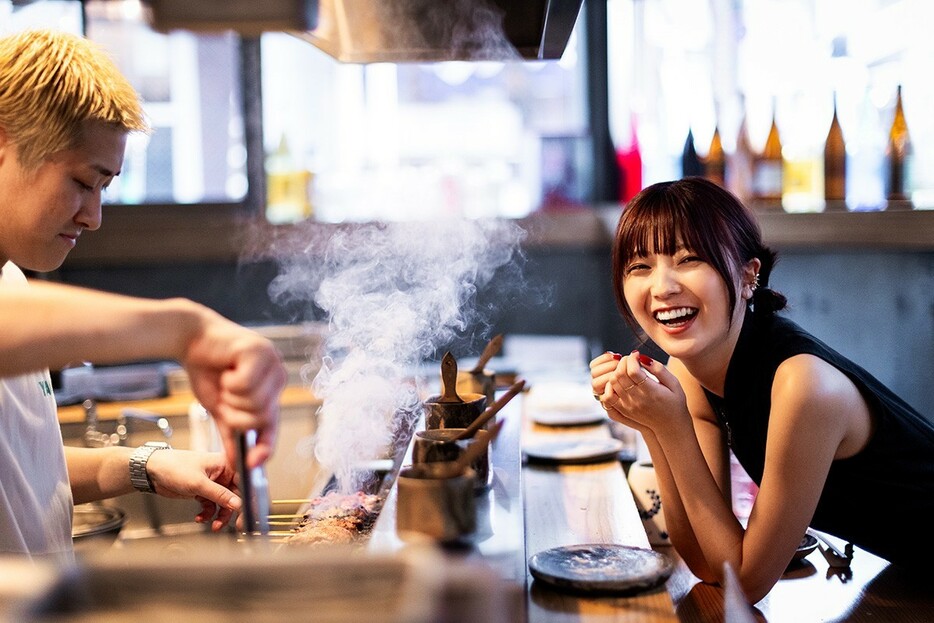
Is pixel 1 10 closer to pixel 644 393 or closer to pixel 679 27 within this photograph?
pixel 679 27

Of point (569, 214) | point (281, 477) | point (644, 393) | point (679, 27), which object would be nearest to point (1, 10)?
point (281, 477)

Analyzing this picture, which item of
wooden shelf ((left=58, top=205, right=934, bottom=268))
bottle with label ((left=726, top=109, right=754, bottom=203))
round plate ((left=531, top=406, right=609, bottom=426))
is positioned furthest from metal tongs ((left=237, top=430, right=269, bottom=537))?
wooden shelf ((left=58, top=205, right=934, bottom=268))

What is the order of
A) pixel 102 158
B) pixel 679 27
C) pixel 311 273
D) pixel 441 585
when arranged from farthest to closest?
pixel 311 273 < pixel 679 27 < pixel 102 158 < pixel 441 585

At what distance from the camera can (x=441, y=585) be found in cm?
68

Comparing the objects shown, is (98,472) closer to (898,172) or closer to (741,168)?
(898,172)

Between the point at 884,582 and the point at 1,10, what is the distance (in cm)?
436

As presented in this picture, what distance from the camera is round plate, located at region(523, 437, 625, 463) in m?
2.23

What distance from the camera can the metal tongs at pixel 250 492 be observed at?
91 cm

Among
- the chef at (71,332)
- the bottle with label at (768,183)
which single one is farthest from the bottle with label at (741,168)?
the chef at (71,332)

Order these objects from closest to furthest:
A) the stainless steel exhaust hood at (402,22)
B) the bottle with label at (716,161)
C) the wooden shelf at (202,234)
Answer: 1. the stainless steel exhaust hood at (402,22)
2. the bottle with label at (716,161)
3. the wooden shelf at (202,234)

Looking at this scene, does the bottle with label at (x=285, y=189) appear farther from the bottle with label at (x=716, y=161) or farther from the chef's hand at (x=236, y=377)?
the chef's hand at (x=236, y=377)

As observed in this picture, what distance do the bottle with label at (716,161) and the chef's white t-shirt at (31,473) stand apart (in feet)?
8.99

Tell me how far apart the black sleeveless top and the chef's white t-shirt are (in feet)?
4.09

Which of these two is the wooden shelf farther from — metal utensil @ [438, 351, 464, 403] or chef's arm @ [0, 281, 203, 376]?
chef's arm @ [0, 281, 203, 376]
